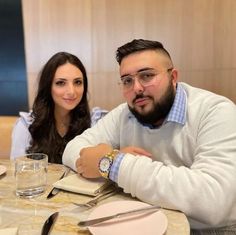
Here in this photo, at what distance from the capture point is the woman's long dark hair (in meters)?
2.09

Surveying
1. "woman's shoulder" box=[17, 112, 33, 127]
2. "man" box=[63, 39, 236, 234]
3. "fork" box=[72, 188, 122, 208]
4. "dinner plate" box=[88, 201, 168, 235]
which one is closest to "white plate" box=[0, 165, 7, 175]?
"man" box=[63, 39, 236, 234]

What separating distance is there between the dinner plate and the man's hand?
0.19 m

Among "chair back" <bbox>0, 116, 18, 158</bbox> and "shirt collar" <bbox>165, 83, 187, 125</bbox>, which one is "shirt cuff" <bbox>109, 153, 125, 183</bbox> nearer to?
"shirt collar" <bbox>165, 83, 187, 125</bbox>

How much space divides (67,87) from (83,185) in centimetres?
113

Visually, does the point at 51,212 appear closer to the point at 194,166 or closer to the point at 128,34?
the point at 194,166

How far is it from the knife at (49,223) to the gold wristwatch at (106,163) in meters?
0.22

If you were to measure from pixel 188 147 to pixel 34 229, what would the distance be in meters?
0.62

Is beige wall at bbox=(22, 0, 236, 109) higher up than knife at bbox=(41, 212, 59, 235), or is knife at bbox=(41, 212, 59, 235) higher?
beige wall at bbox=(22, 0, 236, 109)

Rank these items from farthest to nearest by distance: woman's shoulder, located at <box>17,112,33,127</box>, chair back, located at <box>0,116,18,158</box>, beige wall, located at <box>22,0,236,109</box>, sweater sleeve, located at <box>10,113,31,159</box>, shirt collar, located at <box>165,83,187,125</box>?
1. beige wall, located at <box>22,0,236,109</box>
2. chair back, located at <box>0,116,18,158</box>
3. woman's shoulder, located at <box>17,112,33,127</box>
4. sweater sleeve, located at <box>10,113,31,159</box>
5. shirt collar, located at <box>165,83,187,125</box>

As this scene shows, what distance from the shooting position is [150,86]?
46.6 inches

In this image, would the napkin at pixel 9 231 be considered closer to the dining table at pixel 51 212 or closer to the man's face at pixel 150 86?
the dining table at pixel 51 212

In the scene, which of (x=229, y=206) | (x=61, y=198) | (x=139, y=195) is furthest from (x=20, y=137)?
(x=229, y=206)

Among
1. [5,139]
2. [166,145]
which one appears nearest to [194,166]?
[166,145]

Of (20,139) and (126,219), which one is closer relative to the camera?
(126,219)
